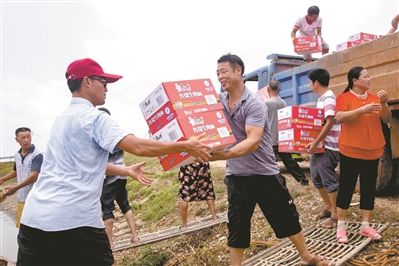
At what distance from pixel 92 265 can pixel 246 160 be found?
1352 mm

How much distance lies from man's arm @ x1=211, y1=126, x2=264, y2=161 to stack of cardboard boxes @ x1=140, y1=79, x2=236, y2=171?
6 centimetres

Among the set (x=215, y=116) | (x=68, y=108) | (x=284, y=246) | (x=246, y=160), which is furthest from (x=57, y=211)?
(x=284, y=246)

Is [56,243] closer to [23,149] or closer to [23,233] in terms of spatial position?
[23,233]

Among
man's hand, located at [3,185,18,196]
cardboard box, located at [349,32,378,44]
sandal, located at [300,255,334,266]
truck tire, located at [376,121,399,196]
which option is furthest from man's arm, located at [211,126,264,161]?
Answer: man's hand, located at [3,185,18,196]

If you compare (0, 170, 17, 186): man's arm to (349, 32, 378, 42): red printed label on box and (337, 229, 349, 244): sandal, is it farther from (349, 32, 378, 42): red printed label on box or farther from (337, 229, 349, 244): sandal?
(349, 32, 378, 42): red printed label on box

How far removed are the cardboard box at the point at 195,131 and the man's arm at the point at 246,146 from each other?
0.06 metres

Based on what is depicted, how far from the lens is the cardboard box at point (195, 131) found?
2.41 m

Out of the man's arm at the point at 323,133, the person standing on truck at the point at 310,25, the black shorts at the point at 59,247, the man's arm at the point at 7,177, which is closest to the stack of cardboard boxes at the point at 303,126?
the man's arm at the point at 323,133

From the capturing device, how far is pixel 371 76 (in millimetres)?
4195

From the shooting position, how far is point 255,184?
2914 millimetres

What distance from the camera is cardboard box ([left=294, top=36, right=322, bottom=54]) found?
6059 millimetres

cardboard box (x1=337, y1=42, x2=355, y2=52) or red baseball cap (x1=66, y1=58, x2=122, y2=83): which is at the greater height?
cardboard box (x1=337, y1=42, x2=355, y2=52)

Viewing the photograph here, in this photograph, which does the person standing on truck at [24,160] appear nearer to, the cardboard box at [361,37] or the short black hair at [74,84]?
the short black hair at [74,84]

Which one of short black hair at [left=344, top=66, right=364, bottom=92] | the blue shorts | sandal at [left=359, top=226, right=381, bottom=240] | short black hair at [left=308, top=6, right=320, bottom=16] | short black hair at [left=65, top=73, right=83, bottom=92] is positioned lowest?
sandal at [left=359, top=226, right=381, bottom=240]
